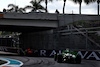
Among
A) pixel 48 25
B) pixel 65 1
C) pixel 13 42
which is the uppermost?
pixel 65 1

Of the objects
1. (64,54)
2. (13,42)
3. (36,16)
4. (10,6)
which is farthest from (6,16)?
(13,42)

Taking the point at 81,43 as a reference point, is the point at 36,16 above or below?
above

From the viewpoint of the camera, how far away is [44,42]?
34.0 metres

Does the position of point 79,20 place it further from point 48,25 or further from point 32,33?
point 32,33

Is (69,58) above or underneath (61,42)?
underneath

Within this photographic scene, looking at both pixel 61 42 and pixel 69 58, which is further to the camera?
pixel 61 42

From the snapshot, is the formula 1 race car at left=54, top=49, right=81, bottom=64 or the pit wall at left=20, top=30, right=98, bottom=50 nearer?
the formula 1 race car at left=54, top=49, right=81, bottom=64

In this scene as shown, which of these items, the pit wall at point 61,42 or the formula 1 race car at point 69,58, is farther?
the pit wall at point 61,42

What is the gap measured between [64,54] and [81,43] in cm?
1114

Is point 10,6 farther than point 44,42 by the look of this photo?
Yes

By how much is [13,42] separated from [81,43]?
47.5m

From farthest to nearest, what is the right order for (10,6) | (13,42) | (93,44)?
(13,42) → (10,6) → (93,44)

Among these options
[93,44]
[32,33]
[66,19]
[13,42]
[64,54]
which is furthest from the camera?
[13,42]

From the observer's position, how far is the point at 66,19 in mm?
33906
